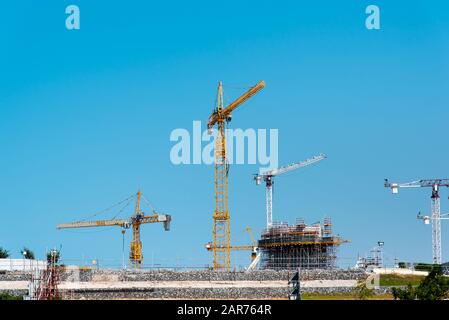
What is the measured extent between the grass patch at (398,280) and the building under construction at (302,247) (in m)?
10.0

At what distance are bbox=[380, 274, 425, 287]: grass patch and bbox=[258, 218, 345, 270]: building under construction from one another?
10011 mm

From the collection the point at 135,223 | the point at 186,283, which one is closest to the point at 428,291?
the point at 186,283

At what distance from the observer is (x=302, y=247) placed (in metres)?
60.7

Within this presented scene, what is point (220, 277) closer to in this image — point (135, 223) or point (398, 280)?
point (398, 280)

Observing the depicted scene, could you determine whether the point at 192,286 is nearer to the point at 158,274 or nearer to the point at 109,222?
the point at 158,274

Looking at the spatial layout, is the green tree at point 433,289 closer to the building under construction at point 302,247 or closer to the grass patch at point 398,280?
the grass patch at point 398,280

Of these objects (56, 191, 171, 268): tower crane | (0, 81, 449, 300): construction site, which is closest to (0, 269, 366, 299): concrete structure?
(0, 81, 449, 300): construction site

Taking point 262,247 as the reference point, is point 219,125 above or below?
above

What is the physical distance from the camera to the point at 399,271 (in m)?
51.0

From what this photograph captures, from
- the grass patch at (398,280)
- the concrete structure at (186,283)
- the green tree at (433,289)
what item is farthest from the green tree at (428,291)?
the grass patch at (398,280)

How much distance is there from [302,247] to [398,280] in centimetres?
1377
